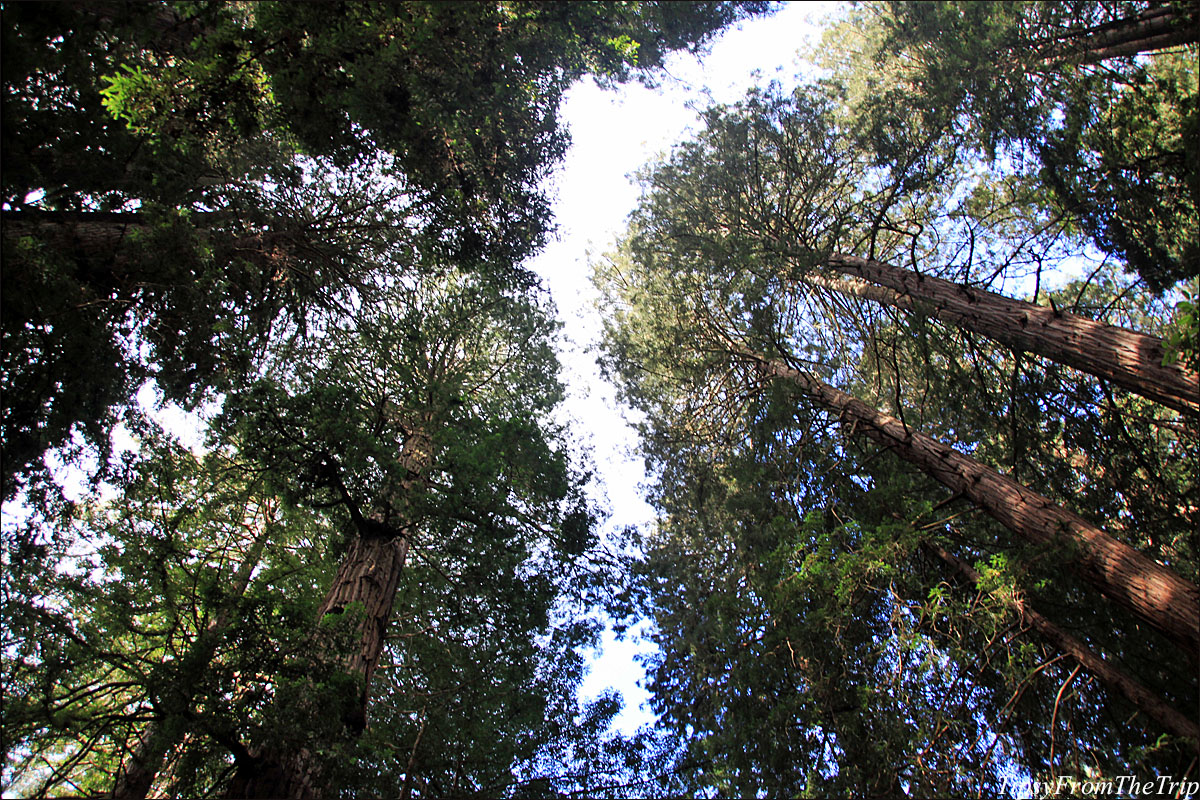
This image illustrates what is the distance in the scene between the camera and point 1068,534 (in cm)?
466

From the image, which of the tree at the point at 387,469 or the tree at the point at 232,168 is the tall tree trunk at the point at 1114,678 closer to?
the tree at the point at 387,469

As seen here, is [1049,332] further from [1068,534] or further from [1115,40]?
[1115,40]

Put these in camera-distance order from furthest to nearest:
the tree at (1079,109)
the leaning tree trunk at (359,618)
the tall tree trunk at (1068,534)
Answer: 1. the tree at (1079,109)
2. the tall tree trunk at (1068,534)
3. the leaning tree trunk at (359,618)

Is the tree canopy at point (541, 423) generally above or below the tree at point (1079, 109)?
below

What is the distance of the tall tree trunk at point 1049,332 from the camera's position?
469cm

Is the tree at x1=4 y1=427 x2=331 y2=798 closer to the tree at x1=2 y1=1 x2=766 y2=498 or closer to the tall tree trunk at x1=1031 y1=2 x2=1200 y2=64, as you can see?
the tree at x1=2 y1=1 x2=766 y2=498

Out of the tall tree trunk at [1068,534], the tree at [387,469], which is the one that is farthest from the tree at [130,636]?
the tall tree trunk at [1068,534]

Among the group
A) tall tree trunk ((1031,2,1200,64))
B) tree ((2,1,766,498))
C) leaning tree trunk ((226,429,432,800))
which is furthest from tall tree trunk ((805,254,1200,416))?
leaning tree trunk ((226,429,432,800))

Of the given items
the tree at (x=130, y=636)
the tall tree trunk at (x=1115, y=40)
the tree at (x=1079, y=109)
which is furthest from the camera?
the tall tree trunk at (x=1115, y=40)

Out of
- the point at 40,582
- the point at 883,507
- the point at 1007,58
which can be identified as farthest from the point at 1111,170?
the point at 40,582

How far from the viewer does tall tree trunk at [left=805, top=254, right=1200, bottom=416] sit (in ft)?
15.4

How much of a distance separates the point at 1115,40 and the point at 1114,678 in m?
7.80

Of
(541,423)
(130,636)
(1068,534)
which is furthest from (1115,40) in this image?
(130,636)

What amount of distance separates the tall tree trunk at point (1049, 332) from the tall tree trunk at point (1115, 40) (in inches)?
135
